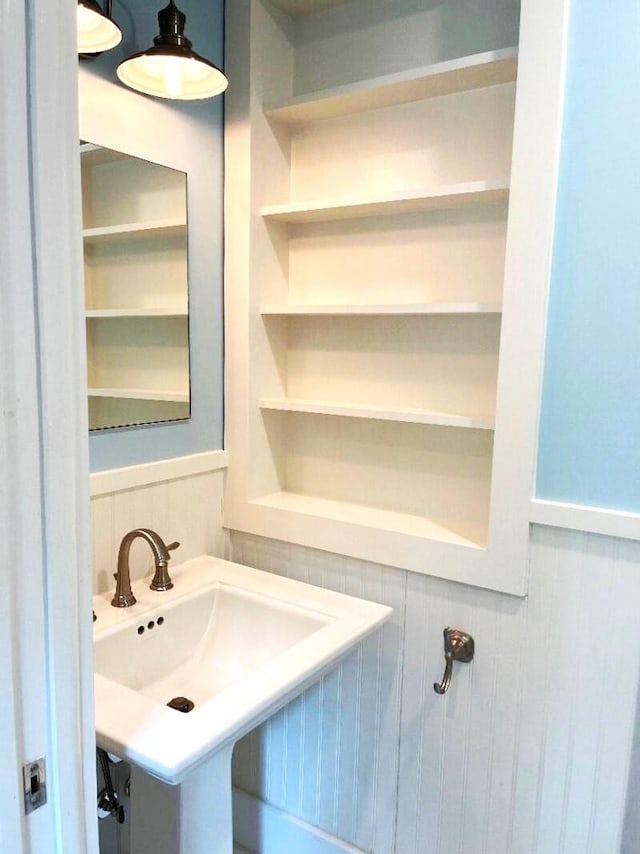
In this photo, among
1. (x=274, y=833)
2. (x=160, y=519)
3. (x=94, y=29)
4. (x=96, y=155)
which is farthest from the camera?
(x=274, y=833)

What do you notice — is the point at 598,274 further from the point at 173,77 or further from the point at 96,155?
the point at 96,155

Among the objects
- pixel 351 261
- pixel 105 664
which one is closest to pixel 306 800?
pixel 105 664

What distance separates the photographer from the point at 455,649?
4.86 ft

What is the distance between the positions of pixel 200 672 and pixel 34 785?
38.5 inches

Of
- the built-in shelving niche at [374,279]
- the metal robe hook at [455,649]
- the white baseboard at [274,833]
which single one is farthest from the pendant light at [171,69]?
the white baseboard at [274,833]

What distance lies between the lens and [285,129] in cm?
177

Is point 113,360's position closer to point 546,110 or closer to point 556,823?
point 546,110

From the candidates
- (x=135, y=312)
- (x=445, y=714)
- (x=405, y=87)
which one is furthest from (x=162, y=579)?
(x=405, y=87)

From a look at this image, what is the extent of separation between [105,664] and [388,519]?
767 millimetres

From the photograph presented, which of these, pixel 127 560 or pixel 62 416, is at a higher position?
pixel 62 416

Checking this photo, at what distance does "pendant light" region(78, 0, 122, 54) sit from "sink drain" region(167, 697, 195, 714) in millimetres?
1430

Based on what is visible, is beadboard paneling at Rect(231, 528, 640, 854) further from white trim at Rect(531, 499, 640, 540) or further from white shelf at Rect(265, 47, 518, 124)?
white shelf at Rect(265, 47, 518, 124)

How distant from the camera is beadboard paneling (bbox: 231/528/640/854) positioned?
1.32 metres

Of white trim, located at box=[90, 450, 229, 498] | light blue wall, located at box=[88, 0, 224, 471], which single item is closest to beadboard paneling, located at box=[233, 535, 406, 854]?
white trim, located at box=[90, 450, 229, 498]
